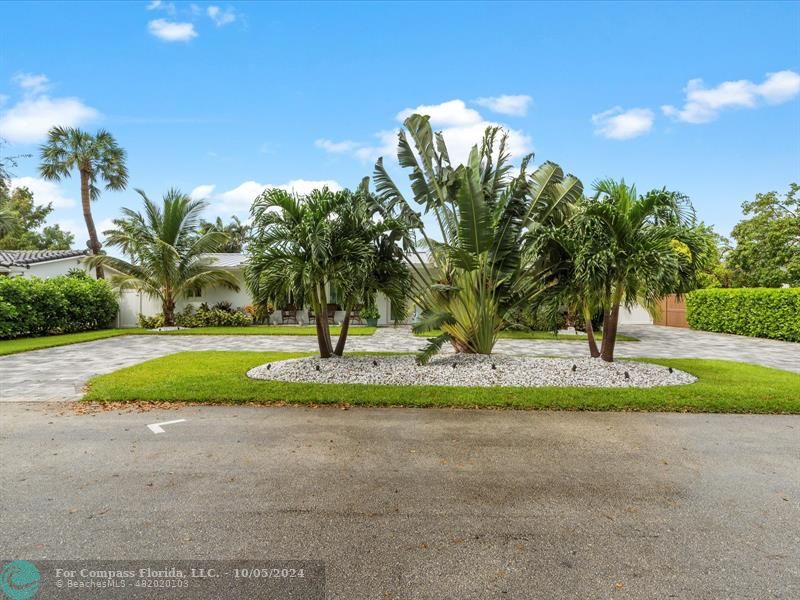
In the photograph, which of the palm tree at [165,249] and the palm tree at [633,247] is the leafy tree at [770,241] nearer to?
the palm tree at [633,247]

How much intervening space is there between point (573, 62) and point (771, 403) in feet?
30.0

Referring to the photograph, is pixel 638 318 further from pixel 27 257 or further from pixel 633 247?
pixel 27 257

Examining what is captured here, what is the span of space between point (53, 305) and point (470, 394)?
53.0 feet

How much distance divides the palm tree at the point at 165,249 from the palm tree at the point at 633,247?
1663cm

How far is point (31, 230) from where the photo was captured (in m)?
34.8

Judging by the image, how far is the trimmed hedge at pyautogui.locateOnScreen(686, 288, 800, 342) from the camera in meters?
15.4

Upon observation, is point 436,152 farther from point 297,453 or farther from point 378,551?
point 378,551

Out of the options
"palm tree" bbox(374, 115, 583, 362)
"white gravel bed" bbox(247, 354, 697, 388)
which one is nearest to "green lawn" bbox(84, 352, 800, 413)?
"white gravel bed" bbox(247, 354, 697, 388)

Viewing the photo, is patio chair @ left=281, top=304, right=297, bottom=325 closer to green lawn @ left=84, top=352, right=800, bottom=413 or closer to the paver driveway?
the paver driveway

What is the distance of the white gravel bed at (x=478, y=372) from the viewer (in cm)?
733

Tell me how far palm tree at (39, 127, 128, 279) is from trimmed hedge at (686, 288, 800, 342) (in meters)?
28.7

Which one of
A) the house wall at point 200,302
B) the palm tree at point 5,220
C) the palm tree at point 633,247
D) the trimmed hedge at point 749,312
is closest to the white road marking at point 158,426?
the palm tree at point 633,247

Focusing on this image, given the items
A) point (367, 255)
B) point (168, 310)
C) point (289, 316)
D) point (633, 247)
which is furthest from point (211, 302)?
point (633, 247)

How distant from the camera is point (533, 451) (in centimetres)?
429
